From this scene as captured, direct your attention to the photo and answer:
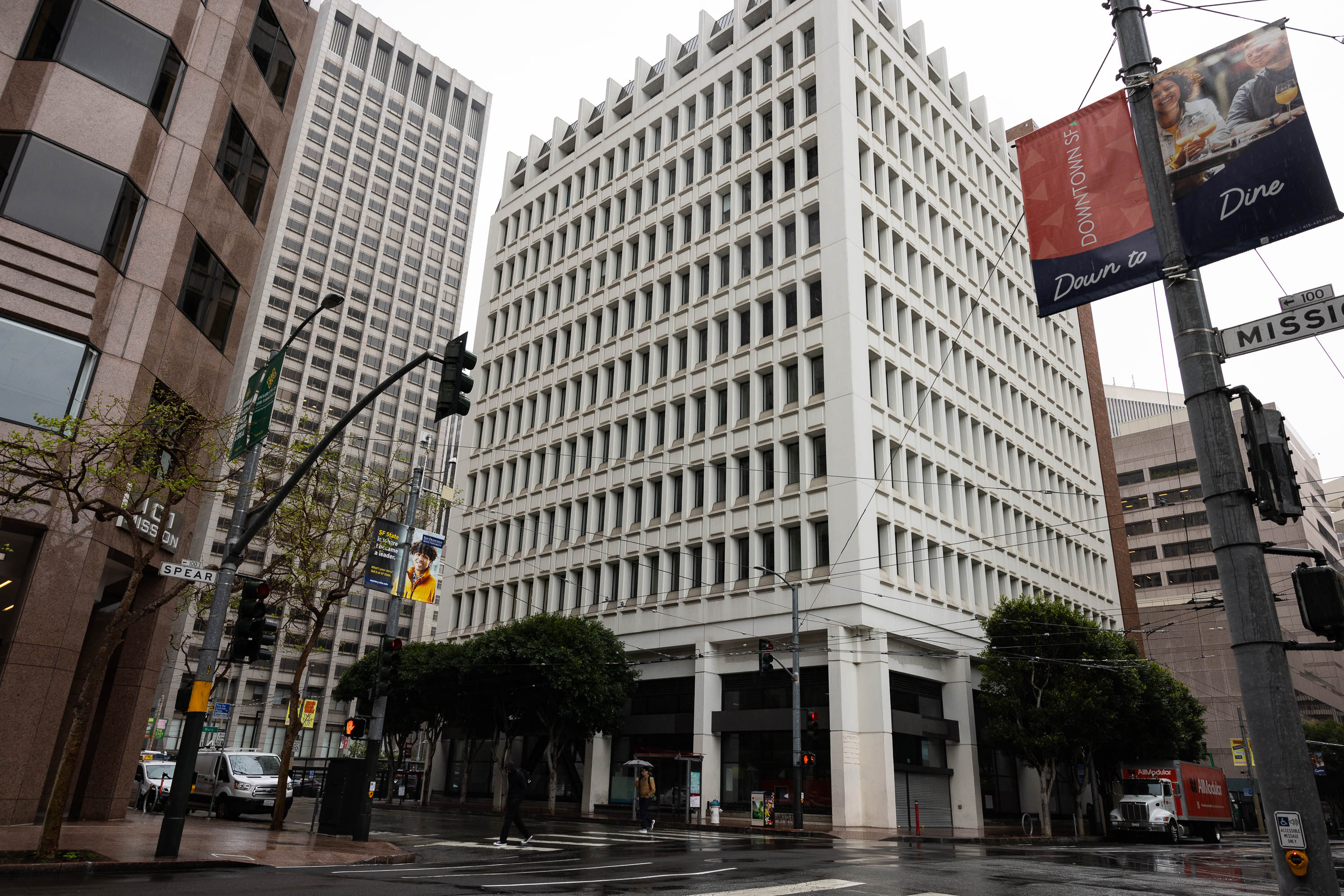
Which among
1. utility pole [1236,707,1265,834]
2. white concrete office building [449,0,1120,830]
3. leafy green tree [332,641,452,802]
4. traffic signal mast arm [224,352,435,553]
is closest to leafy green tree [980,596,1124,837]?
Answer: white concrete office building [449,0,1120,830]

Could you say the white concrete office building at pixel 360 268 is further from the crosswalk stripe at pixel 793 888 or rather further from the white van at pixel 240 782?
the crosswalk stripe at pixel 793 888

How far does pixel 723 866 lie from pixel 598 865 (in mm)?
2172

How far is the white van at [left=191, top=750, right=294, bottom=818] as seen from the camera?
90.0ft

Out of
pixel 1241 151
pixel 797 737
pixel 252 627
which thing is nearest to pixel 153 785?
pixel 252 627

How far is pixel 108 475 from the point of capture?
13.7 m

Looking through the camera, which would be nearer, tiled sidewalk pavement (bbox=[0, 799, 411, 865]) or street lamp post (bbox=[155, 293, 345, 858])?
street lamp post (bbox=[155, 293, 345, 858])

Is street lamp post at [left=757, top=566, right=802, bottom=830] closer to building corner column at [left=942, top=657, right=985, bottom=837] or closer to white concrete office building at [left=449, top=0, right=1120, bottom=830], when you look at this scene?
white concrete office building at [left=449, top=0, right=1120, bottom=830]

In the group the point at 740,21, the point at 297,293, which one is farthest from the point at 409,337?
the point at 740,21

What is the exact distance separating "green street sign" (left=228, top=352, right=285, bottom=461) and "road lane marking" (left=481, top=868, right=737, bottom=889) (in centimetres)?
858

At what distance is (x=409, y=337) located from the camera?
113312 millimetres

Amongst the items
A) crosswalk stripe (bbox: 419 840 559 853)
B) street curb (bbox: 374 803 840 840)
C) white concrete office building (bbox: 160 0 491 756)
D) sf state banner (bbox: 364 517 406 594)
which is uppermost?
white concrete office building (bbox: 160 0 491 756)

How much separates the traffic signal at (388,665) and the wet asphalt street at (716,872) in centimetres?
365

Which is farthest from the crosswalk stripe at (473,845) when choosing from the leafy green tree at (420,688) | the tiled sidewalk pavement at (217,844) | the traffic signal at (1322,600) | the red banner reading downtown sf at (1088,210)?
the leafy green tree at (420,688)

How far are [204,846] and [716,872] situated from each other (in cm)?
992
